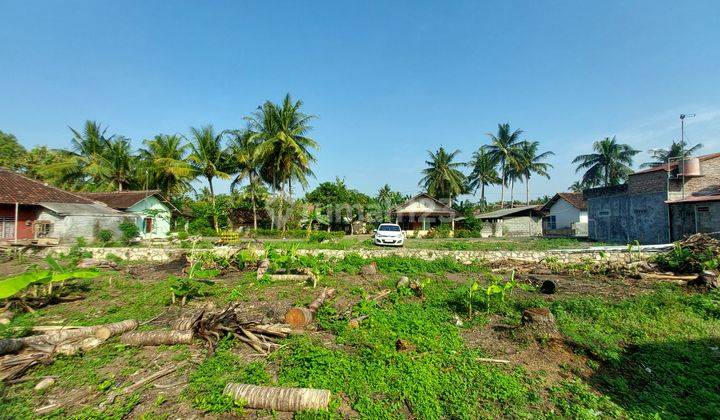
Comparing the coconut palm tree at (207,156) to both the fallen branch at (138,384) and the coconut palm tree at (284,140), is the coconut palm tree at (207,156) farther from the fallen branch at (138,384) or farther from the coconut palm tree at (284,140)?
the fallen branch at (138,384)

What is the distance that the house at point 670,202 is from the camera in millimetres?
15180

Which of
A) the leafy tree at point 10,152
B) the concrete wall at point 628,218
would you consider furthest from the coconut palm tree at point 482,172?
the leafy tree at point 10,152

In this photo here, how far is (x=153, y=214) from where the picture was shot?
23.2 meters

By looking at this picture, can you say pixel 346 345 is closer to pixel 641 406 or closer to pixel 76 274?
pixel 641 406

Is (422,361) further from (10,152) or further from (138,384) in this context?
(10,152)

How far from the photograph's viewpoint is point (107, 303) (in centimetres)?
730

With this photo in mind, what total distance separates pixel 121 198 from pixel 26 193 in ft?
22.6

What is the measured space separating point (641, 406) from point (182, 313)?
7.89 m

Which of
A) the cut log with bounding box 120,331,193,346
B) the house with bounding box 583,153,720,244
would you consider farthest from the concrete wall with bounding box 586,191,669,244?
the cut log with bounding box 120,331,193,346

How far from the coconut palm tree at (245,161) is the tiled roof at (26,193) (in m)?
11.5

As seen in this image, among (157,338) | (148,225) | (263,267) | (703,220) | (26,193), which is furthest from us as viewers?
(148,225)

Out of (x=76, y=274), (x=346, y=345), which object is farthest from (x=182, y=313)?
(x=346, y=345)

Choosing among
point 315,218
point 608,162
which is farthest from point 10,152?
point 608,162

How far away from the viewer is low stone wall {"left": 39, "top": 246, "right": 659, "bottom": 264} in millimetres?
12164
